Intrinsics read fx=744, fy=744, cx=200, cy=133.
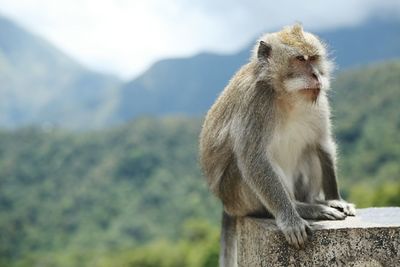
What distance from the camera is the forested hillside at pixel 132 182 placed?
5716cm

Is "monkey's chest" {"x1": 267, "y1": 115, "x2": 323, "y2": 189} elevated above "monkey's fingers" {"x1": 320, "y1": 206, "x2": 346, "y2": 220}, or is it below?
above

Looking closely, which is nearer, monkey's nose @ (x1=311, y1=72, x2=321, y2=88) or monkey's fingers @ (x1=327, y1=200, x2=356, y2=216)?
monkey's nose @ (x1=311, y1=72, x2=321, y2=88)

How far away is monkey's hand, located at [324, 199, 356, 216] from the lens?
4759 millimetres

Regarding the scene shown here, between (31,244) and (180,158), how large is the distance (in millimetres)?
21690

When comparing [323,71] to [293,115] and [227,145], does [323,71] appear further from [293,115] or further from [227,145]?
[227,145]

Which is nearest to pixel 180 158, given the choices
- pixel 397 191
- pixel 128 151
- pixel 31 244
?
pixel 128 151

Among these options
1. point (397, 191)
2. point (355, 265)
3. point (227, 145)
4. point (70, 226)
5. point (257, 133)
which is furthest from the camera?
point (70, 226)

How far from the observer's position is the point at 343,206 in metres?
4.86

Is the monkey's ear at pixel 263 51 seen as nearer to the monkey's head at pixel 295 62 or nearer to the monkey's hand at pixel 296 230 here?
the monkey's head at pixel 295 62

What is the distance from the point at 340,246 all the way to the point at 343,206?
0.82 m

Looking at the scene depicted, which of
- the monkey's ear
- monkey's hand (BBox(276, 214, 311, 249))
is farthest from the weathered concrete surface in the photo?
the monkey's ear

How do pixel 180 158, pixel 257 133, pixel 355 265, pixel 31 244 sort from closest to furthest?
1. pixel 355 265
2. pixel 257 133
3. pixel 31 244
4. pixel 180 158

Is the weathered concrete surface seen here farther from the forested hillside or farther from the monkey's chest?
the forested hillside

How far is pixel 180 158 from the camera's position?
281 feet
